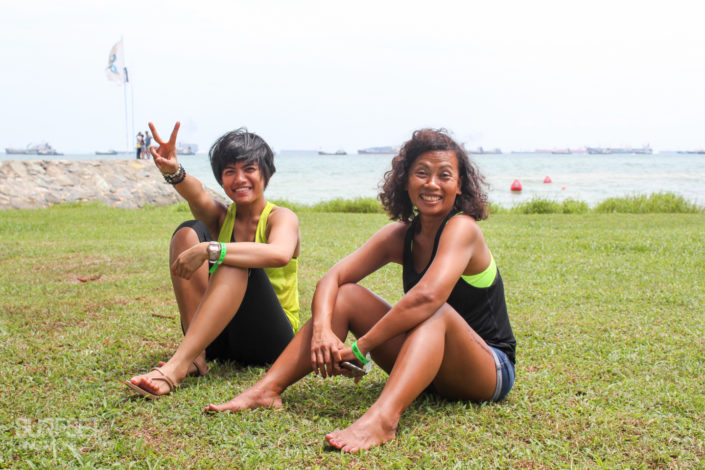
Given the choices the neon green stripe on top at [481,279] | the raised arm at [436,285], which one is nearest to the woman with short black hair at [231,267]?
the raised arm at [436,285]

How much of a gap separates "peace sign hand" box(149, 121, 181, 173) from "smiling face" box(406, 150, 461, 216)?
1.34 meters

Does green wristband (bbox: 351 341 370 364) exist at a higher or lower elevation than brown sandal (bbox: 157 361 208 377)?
higher

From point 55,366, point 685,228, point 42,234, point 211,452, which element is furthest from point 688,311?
point 42,234

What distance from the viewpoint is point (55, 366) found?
3.59m

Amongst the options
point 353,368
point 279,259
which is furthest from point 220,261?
point 353,368

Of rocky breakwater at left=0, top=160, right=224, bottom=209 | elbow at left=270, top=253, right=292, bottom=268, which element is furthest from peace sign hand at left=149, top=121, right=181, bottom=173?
rocky breakwater at left=0, top=160, right=224, bottom=209

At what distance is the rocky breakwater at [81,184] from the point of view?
1455 cm

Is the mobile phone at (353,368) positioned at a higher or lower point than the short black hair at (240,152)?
lower

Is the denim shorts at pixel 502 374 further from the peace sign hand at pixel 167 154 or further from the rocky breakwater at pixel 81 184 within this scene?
the rocky breakwater at pixel 81 184

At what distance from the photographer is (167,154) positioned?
11.3ft

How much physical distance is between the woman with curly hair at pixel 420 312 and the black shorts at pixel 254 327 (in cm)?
35

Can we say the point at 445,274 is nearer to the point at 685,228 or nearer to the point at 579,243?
the point at 579,243

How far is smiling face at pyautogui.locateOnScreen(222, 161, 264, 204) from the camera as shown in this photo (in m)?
3.36

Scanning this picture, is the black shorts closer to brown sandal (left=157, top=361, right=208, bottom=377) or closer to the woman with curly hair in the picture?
brown sandal (left=157, top=361, right=208, bottom=377)
